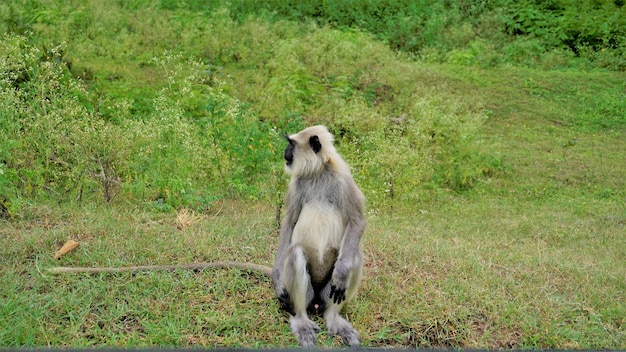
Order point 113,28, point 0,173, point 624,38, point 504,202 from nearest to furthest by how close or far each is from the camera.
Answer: point 0,173, point 504,202, point 113,28, point 624,38

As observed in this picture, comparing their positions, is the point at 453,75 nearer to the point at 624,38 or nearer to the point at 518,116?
the point at 518,116

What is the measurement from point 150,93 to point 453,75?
621 centimetres

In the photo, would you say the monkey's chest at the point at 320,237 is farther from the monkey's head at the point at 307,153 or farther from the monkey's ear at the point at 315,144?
the monkey's ear at the point at 315,144

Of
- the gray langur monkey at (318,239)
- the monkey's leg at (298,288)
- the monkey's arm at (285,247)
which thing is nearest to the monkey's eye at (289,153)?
the gray langur monkey at (318,239)

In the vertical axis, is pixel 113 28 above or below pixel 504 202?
above

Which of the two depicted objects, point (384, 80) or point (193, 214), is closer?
point (193, 214)

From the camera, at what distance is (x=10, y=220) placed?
5910 millimetres

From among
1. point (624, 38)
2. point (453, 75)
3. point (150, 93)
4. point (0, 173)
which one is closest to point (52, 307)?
point (0, 173)

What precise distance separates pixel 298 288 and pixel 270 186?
2.85m

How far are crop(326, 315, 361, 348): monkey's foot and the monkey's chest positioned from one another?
286 mm

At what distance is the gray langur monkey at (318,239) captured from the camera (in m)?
4.21

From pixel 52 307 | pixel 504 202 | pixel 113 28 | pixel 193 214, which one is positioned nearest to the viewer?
pixel 52 307

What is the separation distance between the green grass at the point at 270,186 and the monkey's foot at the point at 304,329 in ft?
0.36

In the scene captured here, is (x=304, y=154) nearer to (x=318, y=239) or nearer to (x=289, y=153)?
(x=289, y=153)
